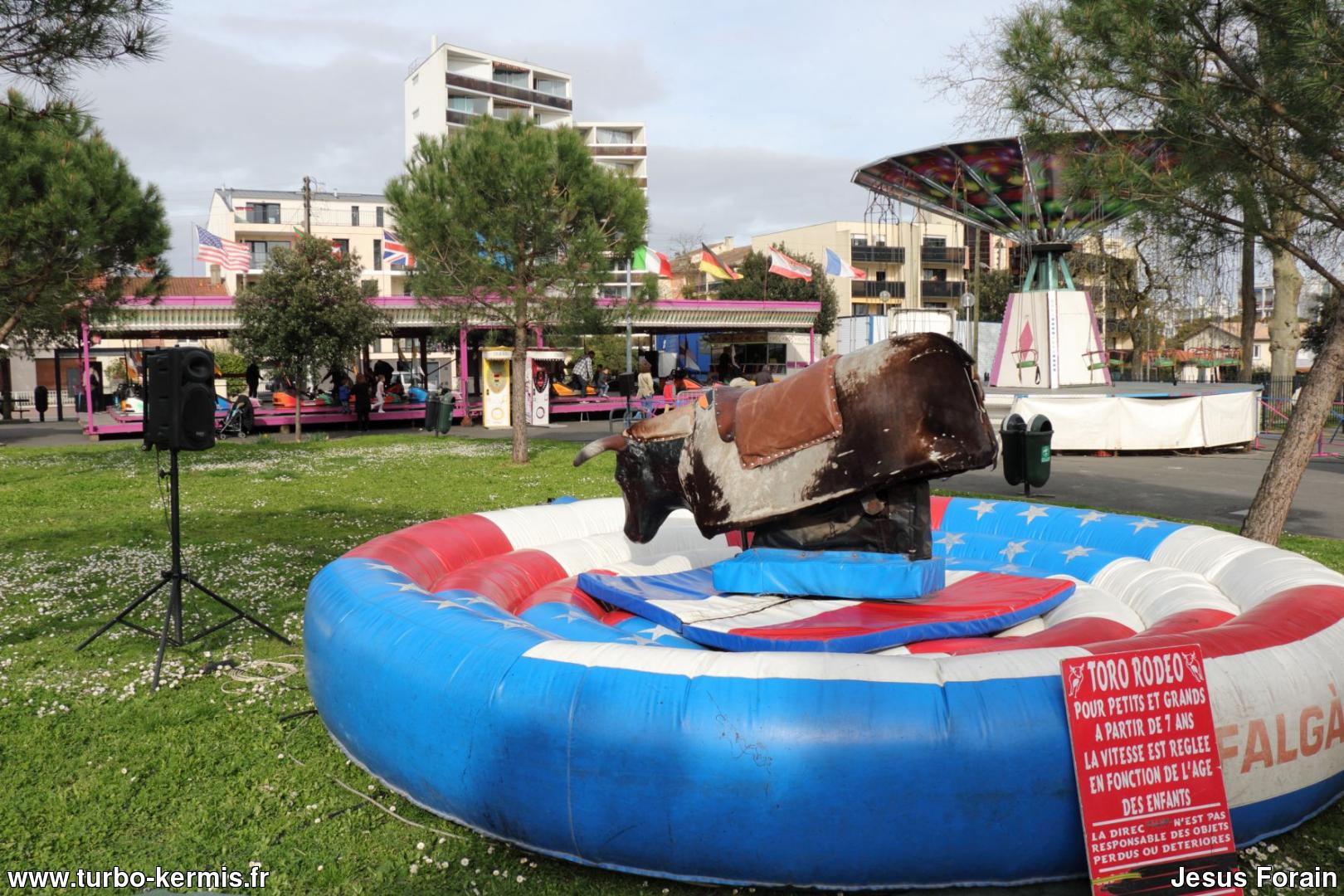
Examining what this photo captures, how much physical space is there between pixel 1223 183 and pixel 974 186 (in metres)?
20.9

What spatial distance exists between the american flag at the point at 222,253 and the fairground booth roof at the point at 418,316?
8.20 ft

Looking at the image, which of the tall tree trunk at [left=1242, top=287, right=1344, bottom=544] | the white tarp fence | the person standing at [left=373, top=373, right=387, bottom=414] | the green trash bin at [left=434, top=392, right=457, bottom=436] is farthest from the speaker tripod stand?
the person standing at [left=373, top=373, right=387, bottom=414]

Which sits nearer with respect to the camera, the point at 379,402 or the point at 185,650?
the point at 185,650

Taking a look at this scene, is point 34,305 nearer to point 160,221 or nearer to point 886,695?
point 160,221

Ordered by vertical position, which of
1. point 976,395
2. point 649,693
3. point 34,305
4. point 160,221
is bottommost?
point 649,693

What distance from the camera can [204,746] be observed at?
17.7 ft

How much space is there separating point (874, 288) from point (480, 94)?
33.7 meters

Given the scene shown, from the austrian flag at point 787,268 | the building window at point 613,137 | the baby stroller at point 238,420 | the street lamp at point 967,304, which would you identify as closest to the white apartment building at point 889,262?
the building window at point 613,137

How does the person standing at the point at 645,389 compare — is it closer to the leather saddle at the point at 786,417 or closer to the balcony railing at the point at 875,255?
the leather saddle at the point at 786,417

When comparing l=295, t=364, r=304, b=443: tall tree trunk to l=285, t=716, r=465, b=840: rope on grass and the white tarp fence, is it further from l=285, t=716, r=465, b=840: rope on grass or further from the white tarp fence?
l=285, t=716, r=465, b=840: rope on grass

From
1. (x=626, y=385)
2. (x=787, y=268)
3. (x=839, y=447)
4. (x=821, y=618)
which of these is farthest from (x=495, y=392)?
(x=821, y=618)

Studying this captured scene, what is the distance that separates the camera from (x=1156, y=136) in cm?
873

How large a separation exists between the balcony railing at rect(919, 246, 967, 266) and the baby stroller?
60.5 meters

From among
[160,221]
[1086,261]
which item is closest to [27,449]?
[160,221]
